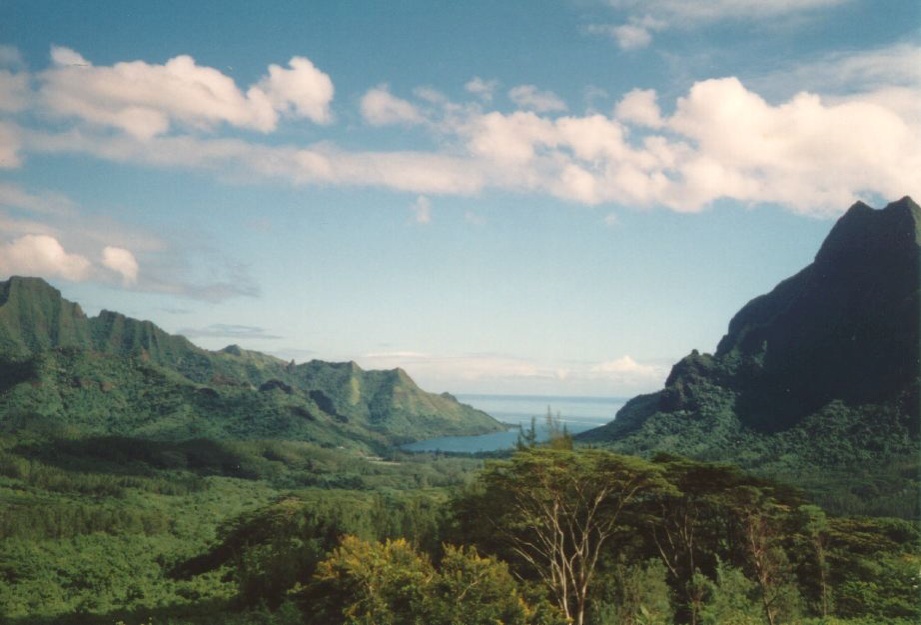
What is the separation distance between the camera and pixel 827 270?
18825cm

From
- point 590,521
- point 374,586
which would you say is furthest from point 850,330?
point 374,586

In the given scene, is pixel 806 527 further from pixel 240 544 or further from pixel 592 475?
pixel 240 544

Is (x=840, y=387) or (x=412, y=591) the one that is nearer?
(x=412, y=591)

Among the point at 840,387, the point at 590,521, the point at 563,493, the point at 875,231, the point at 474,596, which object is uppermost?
the point at 875,231

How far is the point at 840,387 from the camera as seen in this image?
540 feet

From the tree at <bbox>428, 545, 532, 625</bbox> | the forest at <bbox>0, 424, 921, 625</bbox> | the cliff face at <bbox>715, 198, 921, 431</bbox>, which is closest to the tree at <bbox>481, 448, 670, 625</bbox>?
the forest at <bbox>0, 424, 921, 625</bbox>

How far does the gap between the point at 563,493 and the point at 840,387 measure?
544 ft

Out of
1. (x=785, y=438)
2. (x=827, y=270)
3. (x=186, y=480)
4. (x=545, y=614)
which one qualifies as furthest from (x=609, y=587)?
(x=827, y=270)

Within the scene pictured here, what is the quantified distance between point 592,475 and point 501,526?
26.6 ft

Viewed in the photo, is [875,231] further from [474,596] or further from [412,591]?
[412,591]

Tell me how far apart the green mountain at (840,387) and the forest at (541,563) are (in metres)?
Result: 81.4

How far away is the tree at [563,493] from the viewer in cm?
2856

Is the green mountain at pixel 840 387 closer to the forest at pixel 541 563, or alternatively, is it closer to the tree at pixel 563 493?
the forest at pixel 541 563

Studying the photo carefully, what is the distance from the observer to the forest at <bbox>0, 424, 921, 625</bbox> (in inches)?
913
